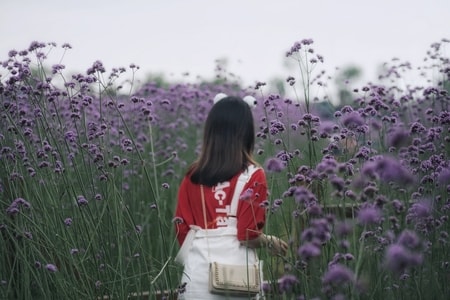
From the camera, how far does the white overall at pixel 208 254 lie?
11.0ft

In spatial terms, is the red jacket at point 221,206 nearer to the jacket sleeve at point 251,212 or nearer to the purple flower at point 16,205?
the jacket sleeve at point 251,212

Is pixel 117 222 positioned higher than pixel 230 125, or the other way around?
pixel 230 125

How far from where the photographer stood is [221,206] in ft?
11.6

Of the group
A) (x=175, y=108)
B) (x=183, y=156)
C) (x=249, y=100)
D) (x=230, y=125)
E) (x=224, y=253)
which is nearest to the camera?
(x=224, y=253)

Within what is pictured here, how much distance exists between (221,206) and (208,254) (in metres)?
0.29

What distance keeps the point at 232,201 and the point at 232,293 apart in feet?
1.68

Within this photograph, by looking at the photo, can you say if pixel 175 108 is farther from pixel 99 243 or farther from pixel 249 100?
pixel 99 243

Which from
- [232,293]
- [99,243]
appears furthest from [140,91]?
[232,293]

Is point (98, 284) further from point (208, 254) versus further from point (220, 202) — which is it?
point (220, 202)

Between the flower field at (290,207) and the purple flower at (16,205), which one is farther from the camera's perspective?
the purple flower at (16,205)

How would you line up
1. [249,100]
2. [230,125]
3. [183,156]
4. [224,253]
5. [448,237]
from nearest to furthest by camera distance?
[448,237] → [224,253] → [230,125] → [249,100] → [183,156]

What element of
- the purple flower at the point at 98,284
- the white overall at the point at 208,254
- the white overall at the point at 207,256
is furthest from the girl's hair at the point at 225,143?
the purple flower at the point at 98,284

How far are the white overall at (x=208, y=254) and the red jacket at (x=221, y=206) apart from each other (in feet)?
0.15

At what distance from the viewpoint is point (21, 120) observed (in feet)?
11.6
